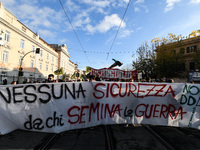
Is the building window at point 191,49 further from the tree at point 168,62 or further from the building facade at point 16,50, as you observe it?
the building facade at point 16,50

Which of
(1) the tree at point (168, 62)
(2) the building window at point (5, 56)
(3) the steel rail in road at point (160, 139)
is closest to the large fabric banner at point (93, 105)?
(3) the steel rail in road at point (160, 139)

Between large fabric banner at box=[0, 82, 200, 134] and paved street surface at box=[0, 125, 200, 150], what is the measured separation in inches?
8.1

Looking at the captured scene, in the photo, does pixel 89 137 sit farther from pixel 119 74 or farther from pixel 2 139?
pixel 119 74

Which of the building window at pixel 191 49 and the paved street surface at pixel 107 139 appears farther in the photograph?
the building window at pixel 191 49

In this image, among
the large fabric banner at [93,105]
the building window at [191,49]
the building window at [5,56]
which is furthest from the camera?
the building window at [191,49]

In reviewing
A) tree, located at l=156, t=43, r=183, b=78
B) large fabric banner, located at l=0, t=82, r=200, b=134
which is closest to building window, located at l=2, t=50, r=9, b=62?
large fabric banner, located at l=0, t=82, r=200, b=134

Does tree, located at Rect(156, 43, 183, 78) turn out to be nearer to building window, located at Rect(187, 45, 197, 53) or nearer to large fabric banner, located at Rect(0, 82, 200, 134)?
building window, located at Rect(187, 45, 197, 53)

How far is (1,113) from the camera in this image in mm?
2695

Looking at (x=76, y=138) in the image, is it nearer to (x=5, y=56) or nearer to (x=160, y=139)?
(x=160, y=139)

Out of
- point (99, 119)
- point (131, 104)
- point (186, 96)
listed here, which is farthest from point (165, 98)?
point (99, 119)

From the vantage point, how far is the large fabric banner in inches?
111

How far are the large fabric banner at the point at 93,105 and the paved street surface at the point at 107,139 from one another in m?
0.21

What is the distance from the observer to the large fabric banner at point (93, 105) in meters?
2.82

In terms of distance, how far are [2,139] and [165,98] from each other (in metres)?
4.63
